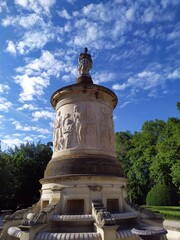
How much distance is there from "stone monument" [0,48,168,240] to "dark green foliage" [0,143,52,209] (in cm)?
1824

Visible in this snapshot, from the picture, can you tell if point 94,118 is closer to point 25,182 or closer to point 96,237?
point 96,237

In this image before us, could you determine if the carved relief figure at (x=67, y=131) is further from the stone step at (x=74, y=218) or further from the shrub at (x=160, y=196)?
the shrub at (x=160, y=196)

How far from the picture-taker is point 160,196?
90.8 feet

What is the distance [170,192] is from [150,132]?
468 inches

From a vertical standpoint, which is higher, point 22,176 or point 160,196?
point 22,176

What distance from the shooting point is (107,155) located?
10961mm

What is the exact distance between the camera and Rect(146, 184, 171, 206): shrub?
2752cm

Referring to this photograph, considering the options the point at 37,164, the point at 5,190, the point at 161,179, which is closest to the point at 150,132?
the point at 161,179

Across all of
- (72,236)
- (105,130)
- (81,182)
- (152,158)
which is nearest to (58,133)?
(105,130)

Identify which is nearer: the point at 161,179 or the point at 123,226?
the point at 123,226

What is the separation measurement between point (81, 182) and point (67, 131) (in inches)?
105

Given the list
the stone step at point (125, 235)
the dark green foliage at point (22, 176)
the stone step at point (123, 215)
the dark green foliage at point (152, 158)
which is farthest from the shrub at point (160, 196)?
the stone step at point (125, 235)

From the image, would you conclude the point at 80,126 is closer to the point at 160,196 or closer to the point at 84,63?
the point at 84,63

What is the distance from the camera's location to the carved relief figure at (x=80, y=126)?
34.9 ft
